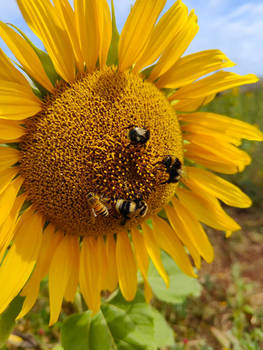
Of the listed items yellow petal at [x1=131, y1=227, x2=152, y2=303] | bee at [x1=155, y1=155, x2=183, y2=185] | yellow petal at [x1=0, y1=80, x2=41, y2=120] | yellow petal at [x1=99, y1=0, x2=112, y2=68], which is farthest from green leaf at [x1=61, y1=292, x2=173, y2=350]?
yellow petal at [x1=99, y1=0, x2=112, y2=68]

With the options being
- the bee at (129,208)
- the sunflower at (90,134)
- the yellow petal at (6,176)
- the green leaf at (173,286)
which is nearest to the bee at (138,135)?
the sunflower at (90,134)

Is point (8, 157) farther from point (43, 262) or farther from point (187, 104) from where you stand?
point (187, 104)

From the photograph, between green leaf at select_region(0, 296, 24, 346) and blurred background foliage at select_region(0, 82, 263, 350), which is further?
blurred background foliage at select_region(0, 82, 263, 350)

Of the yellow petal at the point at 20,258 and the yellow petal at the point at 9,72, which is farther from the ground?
the yellow petal at the point at 9,72

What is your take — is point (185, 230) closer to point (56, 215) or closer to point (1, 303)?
point (56, 215)

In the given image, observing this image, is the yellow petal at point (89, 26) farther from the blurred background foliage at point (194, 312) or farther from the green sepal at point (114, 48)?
the blurred background foliage at point (194, 312)

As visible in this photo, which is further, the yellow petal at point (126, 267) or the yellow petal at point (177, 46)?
the yellow petal at point (126, 267)

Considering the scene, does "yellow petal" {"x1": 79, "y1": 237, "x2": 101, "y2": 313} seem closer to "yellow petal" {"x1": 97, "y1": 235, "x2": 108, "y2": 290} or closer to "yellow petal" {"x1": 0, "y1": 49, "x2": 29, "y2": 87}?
"yellow petal" {"x1": 97, "y1": 235, "x2": 108, "y2": 290}
